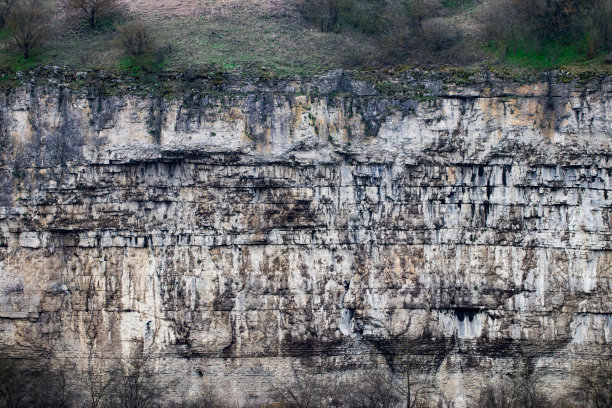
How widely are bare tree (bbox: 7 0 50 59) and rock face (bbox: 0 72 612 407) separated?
2615 mm

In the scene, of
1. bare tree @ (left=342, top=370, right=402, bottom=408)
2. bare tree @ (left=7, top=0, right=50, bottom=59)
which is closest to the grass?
bare tree @ (left=342, top=370, right=402, bottom=408)

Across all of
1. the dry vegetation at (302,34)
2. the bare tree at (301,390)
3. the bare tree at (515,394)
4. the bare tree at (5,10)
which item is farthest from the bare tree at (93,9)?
the bare tree at (515,394)

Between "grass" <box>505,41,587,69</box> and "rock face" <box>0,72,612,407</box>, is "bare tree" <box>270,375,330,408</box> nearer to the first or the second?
"rock face" <box>0,72,612,407</box>

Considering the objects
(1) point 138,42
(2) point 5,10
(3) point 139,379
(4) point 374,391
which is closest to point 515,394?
(4) point 374,391

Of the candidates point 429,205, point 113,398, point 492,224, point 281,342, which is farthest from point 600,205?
point 113,398

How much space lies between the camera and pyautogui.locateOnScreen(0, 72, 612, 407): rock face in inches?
909

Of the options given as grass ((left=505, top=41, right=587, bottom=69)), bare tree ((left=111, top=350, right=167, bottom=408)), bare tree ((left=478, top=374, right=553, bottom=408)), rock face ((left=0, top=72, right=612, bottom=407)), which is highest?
grass ((left=505, top=41, right=587, bottom=69))

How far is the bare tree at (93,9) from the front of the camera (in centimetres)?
2751

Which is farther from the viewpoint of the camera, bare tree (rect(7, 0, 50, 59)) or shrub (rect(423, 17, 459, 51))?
shrub (rect(423, 17, 459, 51))

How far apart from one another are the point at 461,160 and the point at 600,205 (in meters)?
4.34

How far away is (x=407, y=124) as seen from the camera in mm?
23469

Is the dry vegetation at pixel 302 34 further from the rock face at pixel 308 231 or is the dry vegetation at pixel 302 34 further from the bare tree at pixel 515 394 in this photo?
the bare tree at pixel 515 394

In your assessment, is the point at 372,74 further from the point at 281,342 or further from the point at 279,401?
the point at 279,401

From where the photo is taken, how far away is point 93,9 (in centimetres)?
2738
